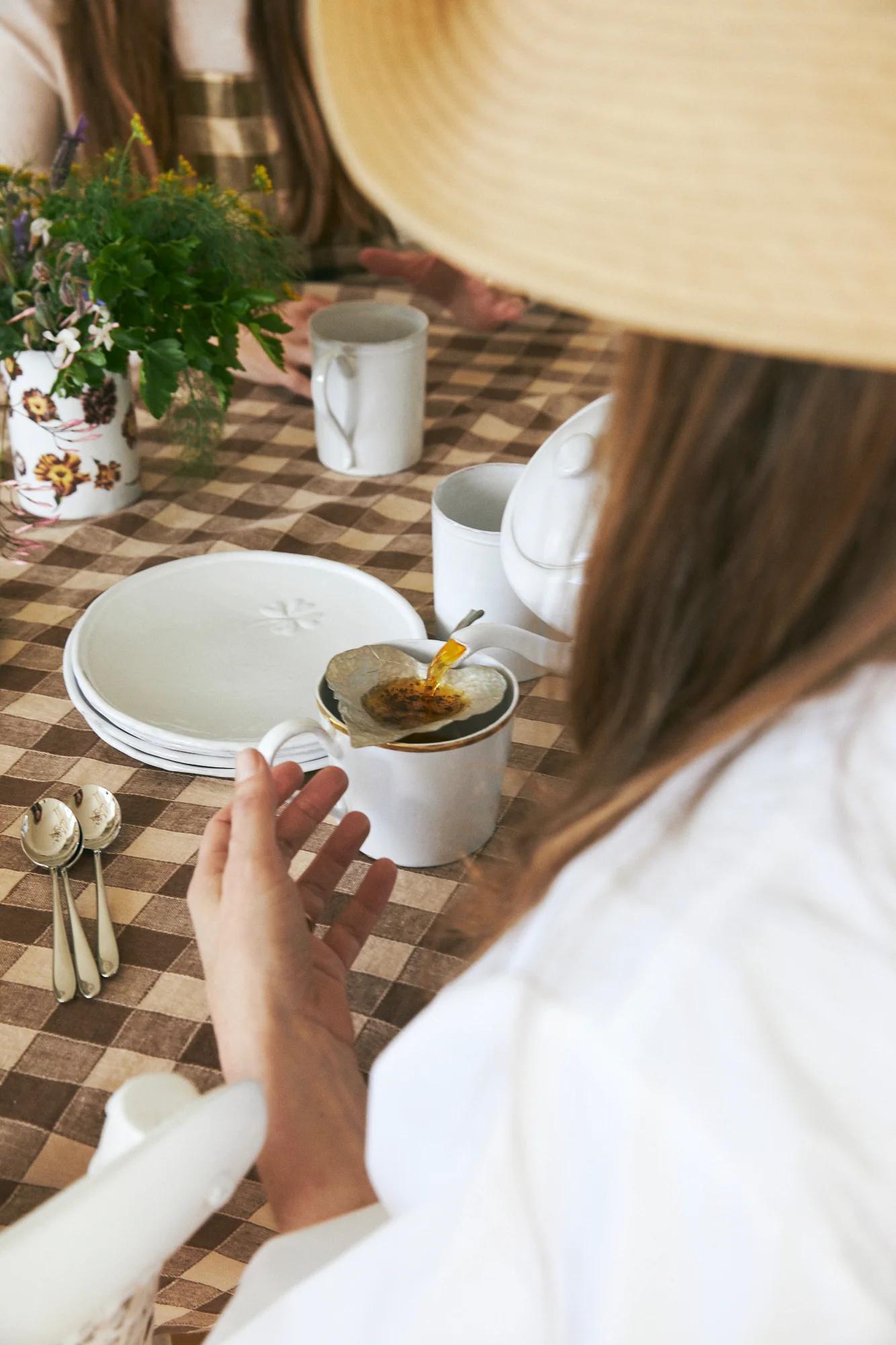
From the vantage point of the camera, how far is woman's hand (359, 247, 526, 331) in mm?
1384

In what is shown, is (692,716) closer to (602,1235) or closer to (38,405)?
(602,1235)

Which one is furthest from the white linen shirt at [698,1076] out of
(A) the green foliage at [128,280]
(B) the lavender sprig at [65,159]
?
(B) the lavender sprig at [65,159]

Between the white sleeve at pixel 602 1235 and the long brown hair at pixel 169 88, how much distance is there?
48.2 inches

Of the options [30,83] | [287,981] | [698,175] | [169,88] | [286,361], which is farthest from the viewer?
[169,88]

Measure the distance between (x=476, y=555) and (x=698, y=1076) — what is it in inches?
21.2

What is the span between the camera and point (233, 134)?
1581mm

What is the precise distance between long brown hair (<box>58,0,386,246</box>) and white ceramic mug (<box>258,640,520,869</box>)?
908 millimetres

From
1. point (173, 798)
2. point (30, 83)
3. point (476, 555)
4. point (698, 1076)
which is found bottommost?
point (173, 798)

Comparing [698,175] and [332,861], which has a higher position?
[698,175]

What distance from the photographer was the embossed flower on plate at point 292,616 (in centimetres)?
84

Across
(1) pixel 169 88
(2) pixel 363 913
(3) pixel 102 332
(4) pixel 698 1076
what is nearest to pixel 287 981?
(2) pixel 363 913

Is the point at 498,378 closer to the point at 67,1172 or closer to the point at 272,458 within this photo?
the point at 272,458

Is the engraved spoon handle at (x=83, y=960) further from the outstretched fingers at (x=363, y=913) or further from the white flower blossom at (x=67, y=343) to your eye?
the white flower blossom at (x=67, y=343)

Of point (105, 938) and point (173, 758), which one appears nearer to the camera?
point (105, 938)
